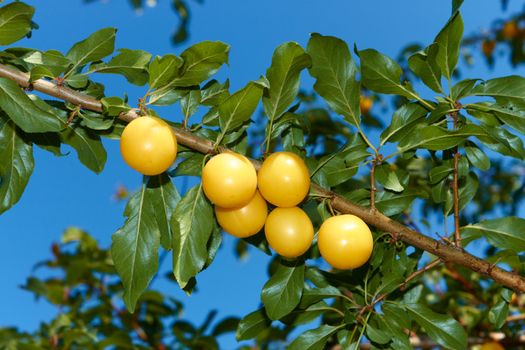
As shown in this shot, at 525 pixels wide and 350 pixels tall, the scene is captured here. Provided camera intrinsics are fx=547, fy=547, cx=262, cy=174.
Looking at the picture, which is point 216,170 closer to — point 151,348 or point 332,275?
point 332,275

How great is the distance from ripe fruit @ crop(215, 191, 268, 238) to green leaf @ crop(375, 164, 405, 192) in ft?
1.28

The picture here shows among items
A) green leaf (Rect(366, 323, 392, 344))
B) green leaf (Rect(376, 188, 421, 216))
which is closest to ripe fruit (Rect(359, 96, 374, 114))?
green leaf (Rect(376, 188, 421, 216))

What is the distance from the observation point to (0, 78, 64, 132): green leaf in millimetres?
1417

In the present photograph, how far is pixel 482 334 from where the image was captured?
117 inches

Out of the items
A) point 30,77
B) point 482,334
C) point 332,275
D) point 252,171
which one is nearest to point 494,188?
point 482,334

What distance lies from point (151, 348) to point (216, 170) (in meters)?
1.78

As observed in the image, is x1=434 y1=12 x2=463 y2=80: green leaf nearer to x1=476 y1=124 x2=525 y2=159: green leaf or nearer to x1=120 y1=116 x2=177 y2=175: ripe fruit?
x1=476 y1=124 x2=525 y2=159: green leaf

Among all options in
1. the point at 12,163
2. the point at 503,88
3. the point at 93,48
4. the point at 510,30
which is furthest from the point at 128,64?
the point at 510,30

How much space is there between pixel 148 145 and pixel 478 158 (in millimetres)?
1082

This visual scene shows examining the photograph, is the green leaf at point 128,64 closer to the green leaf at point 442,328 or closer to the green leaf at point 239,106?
the green leaf at point 239,106

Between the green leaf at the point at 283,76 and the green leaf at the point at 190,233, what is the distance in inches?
12.3

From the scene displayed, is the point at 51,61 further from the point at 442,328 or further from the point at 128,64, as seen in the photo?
the point at 442,328

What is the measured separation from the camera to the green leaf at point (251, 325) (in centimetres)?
181

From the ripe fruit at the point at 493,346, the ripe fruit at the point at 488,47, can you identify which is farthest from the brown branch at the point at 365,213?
the ripe fruit at the point at 488,47
